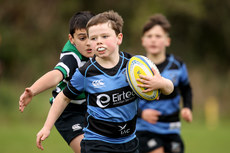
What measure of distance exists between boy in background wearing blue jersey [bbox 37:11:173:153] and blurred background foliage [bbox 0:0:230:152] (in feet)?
44.3

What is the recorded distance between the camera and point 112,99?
352 centimetres

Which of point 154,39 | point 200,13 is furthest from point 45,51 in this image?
point 154,39

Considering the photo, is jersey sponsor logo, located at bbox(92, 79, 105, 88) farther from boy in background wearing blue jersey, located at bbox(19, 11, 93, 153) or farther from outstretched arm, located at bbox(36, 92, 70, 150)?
boy in background wearing blue jersey, located at bbox(19, 11, 93, 153)

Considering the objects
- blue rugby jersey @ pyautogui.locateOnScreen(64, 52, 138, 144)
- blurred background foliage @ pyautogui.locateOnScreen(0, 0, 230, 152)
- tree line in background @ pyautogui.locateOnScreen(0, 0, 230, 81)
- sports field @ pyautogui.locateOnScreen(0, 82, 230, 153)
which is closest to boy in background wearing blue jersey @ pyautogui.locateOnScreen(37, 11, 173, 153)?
blue rugby jersey @ pyautogui.locateOnScreen(64, 52, 138, 144)

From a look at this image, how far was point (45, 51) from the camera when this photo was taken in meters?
19.0

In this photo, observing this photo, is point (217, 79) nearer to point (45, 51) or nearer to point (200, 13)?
point (200, 13)

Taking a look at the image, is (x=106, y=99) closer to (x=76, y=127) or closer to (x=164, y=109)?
(x=76, y=127)

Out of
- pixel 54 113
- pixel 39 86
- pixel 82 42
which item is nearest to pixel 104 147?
pixel 54 113

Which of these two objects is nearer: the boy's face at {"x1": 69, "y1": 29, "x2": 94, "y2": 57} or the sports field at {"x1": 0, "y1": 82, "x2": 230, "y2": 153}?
the boy's face at {"x1": 69, "y1": 29, "x2": 94, "y2": 57}

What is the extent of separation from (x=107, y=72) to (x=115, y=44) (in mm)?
255

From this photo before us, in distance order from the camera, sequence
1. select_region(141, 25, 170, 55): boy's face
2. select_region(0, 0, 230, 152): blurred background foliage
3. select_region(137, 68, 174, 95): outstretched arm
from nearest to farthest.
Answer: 1. select_region(137, 68, 174, 95): outstretched arm
2. select_region(141, 25, 170, 55): boy's face
3. select_region(0, 0, 230, 152): blurred background foliage

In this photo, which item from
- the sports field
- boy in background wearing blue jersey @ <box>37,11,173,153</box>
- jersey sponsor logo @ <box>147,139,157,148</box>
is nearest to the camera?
boy in background wearing blue jersey @ <box>37,11,173,153</box>

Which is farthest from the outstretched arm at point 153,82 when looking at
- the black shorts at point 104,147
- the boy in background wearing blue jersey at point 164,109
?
the boy in background wearing blue jersey at point 164,109

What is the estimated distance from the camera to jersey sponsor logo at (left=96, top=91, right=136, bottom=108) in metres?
3.52
